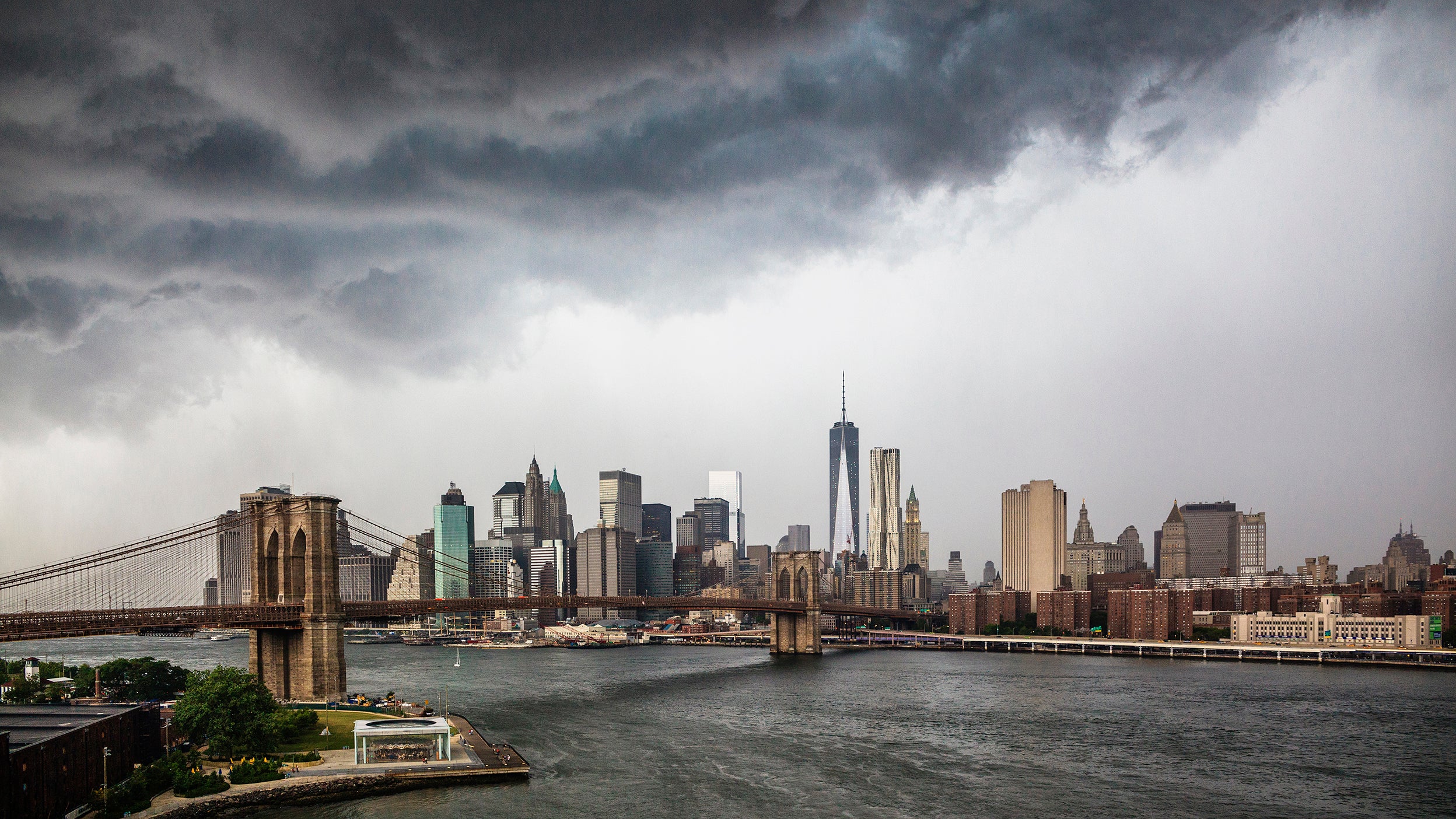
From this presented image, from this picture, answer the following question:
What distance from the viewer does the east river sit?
34.3m

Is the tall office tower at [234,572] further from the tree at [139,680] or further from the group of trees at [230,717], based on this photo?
the group of trees at [230,717]

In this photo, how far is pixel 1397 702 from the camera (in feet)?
205

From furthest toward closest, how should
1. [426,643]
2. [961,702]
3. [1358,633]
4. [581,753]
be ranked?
[426,643] → [1358,633] → [961,702] → [581,753]

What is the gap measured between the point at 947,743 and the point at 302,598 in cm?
3002

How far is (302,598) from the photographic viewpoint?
50188mm

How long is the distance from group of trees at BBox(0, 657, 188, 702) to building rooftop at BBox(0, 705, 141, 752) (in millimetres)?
15141

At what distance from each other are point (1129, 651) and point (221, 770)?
322 feet

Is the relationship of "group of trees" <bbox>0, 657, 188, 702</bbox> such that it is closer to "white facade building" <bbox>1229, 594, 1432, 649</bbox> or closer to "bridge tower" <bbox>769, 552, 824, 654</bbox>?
"bridge tower" <bbox>769, 552, 824, 654</bbox>

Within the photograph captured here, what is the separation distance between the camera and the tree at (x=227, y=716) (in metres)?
36.3

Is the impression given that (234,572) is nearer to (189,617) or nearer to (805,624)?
(805,624)

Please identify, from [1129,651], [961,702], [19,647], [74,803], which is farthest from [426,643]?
[74,803]

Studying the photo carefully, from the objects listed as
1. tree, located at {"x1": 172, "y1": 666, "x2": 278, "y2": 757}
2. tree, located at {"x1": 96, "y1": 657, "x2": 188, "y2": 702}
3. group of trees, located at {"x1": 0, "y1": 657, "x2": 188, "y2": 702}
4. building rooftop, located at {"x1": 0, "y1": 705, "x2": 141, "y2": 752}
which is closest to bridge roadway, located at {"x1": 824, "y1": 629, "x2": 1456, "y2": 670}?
tree, located at {"x1": 96, "y1": 657, "x2": 188, "y2": 702}

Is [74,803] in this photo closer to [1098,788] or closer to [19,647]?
[1098,788]

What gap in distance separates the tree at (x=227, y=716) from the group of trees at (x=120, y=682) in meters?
15.4
